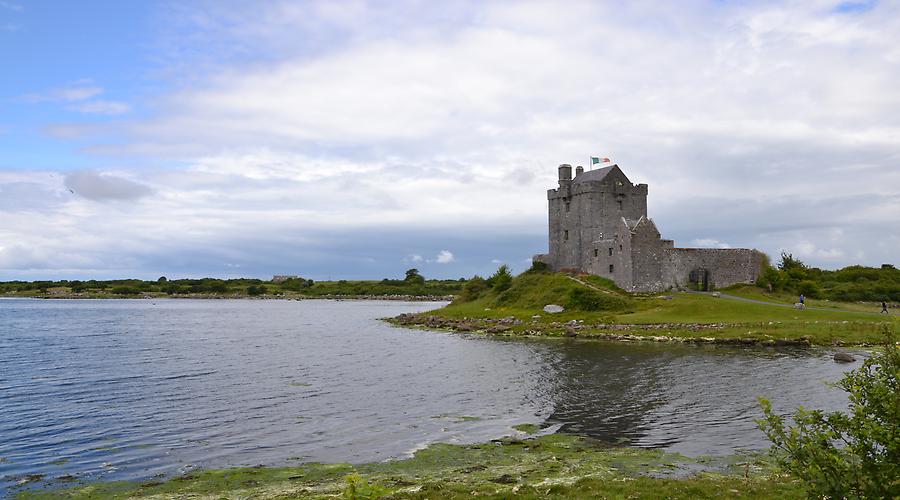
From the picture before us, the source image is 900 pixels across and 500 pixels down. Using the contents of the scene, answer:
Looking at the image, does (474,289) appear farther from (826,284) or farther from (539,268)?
(826,284)

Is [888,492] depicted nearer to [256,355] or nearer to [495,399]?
[495,399]

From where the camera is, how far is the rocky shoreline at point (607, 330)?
49.8m

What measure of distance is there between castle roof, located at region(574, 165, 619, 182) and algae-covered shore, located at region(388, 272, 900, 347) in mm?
12703

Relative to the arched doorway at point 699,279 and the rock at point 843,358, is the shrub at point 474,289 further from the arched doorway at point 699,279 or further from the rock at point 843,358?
the rock at point 843,358

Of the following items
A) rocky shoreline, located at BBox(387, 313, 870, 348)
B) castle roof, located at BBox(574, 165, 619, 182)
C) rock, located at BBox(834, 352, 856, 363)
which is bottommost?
rock, located at BBox(834, 352, 856, 363)

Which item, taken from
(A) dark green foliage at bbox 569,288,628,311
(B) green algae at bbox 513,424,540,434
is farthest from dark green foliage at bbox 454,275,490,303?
(B) green algae at bbox 513,424,540,434

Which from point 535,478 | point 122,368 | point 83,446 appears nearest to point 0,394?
point 122,368

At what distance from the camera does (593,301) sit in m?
70.1

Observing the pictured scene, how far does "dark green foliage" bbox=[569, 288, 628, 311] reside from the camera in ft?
224

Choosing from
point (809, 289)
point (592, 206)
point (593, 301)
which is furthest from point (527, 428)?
point (809, 289)

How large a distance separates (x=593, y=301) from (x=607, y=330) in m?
10.4

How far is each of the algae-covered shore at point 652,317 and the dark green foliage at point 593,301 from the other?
0.35 feet

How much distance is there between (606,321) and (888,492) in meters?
54.3

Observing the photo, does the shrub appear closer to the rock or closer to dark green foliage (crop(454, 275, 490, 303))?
dark green foliage (crop(454, 275, 490, 303))
